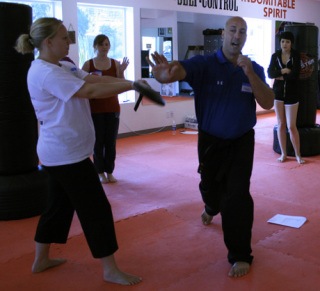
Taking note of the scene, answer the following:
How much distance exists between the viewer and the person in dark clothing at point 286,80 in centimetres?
540

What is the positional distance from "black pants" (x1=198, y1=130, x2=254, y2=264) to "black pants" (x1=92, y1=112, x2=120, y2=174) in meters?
1.92

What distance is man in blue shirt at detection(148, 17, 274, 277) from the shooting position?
2643 millimetres

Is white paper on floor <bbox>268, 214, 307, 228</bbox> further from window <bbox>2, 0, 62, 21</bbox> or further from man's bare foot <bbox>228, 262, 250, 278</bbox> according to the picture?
window <bbox>2, 0, 62, 21</bbox>

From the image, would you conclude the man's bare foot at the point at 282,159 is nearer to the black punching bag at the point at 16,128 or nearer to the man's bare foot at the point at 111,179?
the man's bare foot at the point at 111,179

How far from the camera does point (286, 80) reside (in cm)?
542

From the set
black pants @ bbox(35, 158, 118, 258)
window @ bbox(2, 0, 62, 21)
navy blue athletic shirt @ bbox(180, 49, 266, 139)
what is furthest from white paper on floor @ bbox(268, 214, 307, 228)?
window @ bbox(2, 0, 62, 21)

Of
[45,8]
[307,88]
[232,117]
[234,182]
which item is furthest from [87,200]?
[45,8]

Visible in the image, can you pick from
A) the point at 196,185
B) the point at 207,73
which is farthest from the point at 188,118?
the point at 207,73

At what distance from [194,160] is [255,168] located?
88cm

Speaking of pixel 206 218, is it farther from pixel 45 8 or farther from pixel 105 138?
pixel 45 8

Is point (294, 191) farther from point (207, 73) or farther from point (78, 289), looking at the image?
point (78, 289)

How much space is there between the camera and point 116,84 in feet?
7.30

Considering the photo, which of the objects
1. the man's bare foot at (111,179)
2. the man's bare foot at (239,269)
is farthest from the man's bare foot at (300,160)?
the man's bare foot at (239,269)

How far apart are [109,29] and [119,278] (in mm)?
5791
